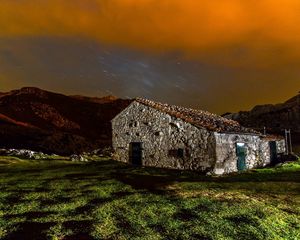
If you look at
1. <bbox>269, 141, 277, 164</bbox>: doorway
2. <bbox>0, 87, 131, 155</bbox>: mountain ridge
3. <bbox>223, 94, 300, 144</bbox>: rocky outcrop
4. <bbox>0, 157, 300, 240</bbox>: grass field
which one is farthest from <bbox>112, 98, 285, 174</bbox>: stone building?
<bbox>223, 94, 300, 144</bbox>: rocky outcrop

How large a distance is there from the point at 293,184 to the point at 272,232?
978 cm

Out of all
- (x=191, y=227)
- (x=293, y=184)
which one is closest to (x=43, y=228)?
(x=191, y=227)

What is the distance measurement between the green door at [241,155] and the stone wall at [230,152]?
0.43 metres

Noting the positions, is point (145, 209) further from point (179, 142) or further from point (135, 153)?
point (135, 153)

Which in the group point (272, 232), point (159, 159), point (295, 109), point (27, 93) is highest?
point (27, 93)

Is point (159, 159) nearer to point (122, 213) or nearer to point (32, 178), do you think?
point (32, 178)

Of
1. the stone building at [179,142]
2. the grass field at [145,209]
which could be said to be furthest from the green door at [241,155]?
the grass field at [145,209]

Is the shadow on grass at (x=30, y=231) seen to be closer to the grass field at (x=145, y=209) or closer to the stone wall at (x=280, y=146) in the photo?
the grass field at (x=145, y=209)

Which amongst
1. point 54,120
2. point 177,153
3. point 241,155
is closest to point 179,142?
point 177,153

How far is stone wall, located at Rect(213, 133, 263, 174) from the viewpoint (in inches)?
1057

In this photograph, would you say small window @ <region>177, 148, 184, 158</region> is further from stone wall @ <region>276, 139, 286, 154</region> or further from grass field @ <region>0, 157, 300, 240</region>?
stone wall @ <region>276, 139, 286, 154</region>

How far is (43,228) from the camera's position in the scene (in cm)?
1089

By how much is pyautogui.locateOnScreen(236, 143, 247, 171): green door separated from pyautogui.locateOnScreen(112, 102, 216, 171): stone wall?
390 cm

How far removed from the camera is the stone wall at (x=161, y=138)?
27.1m
